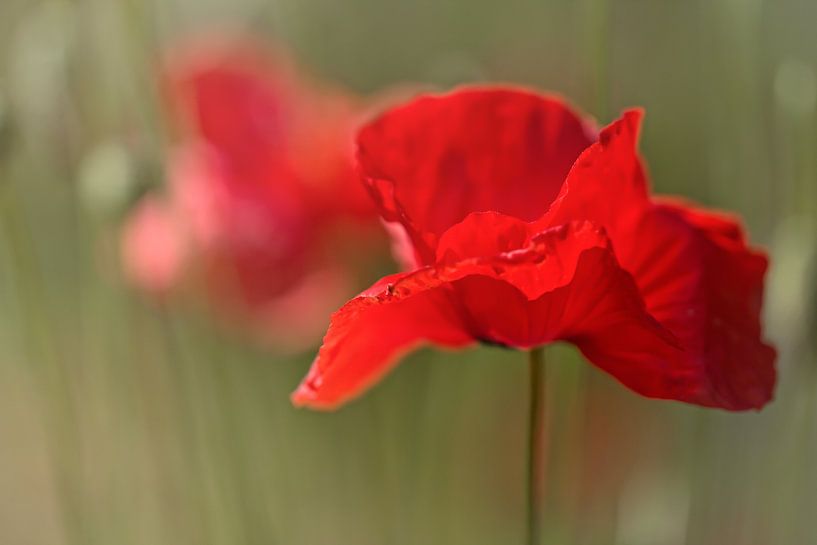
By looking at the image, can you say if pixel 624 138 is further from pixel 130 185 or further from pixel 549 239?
pixel 130 185

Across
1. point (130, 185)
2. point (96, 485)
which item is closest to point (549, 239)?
point (130, 185)

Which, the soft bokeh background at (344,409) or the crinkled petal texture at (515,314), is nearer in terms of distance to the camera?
the crinkled petal texture at (515,314)

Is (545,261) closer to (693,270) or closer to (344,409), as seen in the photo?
(693,270)

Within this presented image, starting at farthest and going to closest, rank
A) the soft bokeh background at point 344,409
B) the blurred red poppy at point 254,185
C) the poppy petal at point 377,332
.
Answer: the blurred red poppy at point 254,185
the soft bokeh background at point 344,409
the poppy petal at point 377,332

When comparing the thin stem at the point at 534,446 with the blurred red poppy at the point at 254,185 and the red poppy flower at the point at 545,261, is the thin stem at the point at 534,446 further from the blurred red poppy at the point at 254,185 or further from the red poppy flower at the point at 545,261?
the blurred red poppy at the point at 254,185

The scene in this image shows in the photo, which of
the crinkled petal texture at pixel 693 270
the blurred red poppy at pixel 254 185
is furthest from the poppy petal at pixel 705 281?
the blurred red poppy at pixel 254 185

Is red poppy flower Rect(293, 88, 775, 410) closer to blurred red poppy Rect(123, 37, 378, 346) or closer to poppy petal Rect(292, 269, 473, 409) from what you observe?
poppy petal Rect(292, 269, 473, 409)

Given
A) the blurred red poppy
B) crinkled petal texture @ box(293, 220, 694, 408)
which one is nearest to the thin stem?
crinkled petal texture @ box(293, 220, 694, 408)

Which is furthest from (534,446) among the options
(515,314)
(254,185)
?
(254,185)
